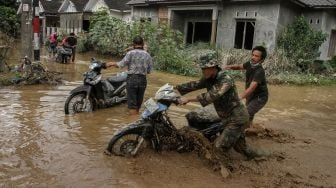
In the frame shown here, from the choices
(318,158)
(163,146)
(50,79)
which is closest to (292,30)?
(50,79)

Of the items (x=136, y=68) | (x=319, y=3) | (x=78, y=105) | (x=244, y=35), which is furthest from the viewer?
(x=244, y=35)

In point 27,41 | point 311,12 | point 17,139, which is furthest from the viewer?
point 311,12

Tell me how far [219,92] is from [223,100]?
35cm

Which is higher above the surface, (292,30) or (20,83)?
(292,30)

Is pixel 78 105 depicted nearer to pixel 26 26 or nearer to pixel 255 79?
pixel 255 79

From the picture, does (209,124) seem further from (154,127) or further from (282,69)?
(282,69)

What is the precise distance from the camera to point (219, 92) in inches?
204

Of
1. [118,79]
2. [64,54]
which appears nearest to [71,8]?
[64,54]

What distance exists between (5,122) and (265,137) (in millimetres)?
4775

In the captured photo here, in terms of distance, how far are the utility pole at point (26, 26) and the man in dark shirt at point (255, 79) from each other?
30.2ft

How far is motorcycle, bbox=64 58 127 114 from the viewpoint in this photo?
8188 mm

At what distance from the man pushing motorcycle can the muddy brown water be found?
424mm

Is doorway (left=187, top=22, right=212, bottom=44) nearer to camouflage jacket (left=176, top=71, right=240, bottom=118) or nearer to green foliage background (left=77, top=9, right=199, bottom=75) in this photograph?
green foliage background (left=77, top=9, right=199, bottom=75)

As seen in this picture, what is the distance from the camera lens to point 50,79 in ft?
39.4
